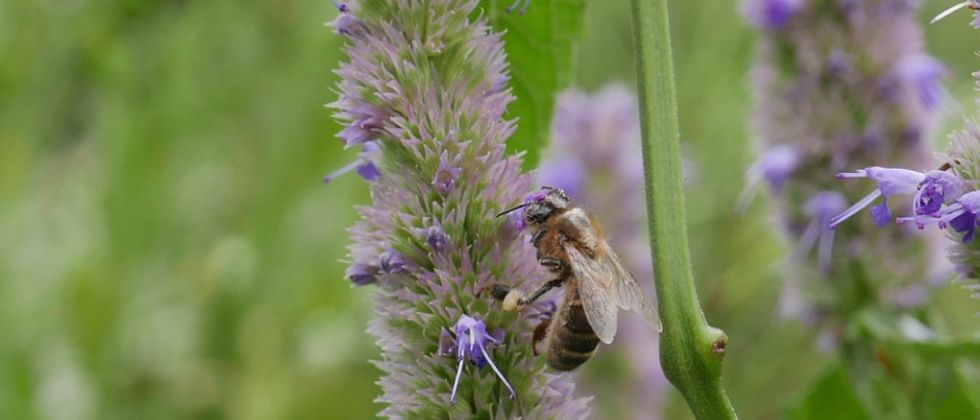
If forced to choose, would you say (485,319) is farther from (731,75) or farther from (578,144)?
(731,75)

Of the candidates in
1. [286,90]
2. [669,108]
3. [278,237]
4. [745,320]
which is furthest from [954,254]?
[286,90]

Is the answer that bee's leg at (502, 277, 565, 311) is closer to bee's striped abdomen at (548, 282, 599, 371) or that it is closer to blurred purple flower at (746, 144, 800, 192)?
bee's striped abdomen at (548, 282, 599, 371)

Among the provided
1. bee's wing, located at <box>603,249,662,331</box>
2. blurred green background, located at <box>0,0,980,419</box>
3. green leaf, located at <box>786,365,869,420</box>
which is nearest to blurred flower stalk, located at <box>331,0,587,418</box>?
bee's wing, located at <box>603,249,662,331</box>

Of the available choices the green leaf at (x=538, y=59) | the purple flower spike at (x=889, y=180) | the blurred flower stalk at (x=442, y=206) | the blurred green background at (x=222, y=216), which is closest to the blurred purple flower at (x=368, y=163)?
the blurred flower stalk at (x=442, y=206)

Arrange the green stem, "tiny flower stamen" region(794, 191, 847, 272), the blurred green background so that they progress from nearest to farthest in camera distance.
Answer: the green stem → "tiny flower stamen" region(794, 191, 847, 272) → the blurred green background

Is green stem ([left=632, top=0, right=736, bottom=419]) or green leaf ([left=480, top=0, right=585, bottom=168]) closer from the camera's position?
green stem ([left=632, top=0, right=736, bottom=419])

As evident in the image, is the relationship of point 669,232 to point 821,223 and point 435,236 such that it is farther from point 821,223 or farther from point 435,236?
point 821,223
